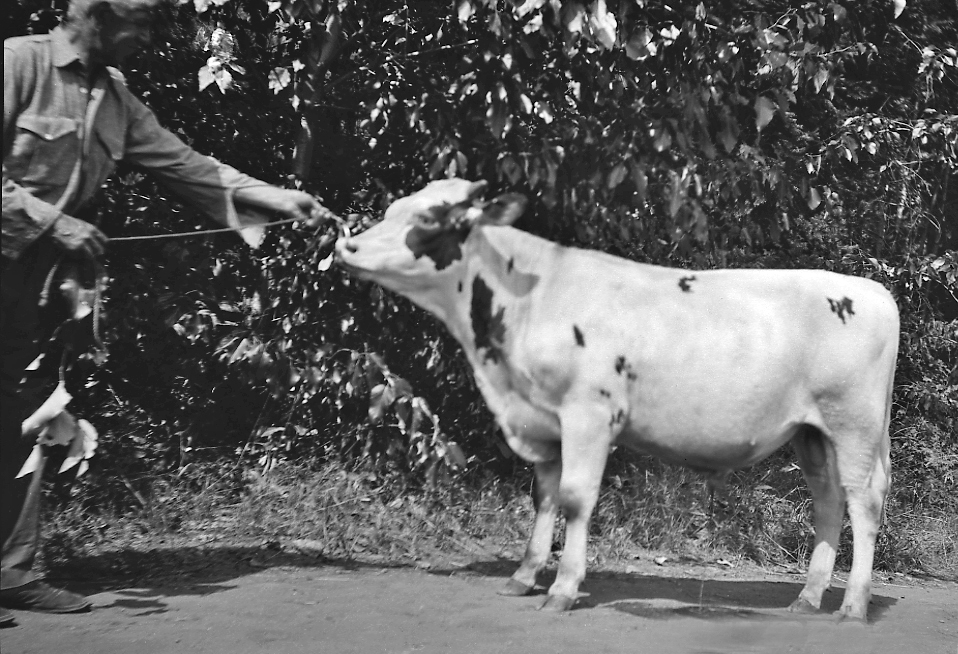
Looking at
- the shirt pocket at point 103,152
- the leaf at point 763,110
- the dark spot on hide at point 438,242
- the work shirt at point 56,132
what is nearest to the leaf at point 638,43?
the leaf at point 763,110

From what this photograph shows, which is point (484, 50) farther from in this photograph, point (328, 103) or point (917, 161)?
point (917, 161)

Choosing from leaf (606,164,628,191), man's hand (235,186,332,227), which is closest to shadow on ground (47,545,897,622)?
man's hand (235,186,332,227)

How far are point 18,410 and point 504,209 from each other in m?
2.25

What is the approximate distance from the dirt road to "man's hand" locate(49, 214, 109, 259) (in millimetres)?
1504

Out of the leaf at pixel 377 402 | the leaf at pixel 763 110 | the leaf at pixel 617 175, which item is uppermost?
the leaf at pixel 763 110

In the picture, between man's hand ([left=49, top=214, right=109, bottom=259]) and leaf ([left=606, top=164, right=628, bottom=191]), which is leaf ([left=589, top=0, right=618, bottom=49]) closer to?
leaf ([left=606, top=164, right=628, bottom=191])

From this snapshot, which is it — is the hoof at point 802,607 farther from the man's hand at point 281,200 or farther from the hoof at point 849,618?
the man's hand at point 281,200

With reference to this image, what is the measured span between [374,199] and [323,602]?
2470 millimetres

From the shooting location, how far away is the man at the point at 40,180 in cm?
422

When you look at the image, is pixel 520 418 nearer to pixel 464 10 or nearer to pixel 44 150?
pixel 464 10

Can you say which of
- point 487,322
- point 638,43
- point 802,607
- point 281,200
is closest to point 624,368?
point 487,322

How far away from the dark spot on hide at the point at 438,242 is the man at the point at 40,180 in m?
1.34

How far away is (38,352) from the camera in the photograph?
178 inches

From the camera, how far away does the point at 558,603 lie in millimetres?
4648
